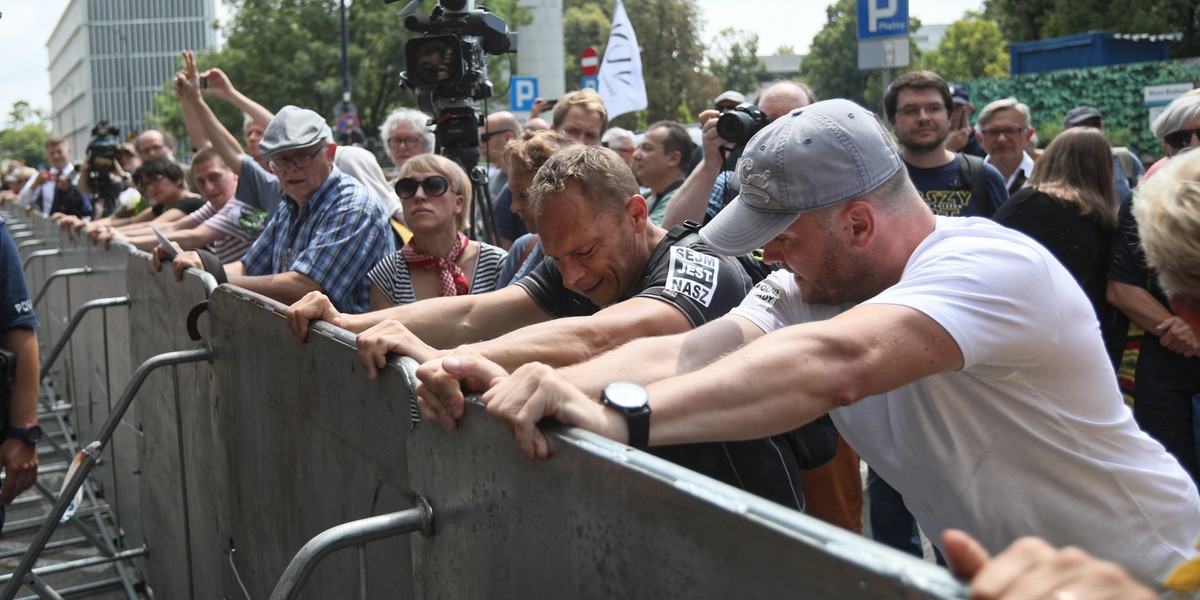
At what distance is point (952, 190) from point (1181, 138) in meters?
0.96

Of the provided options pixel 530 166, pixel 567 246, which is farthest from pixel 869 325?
pixel 530 166

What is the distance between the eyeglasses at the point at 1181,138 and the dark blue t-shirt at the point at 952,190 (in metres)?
0.75

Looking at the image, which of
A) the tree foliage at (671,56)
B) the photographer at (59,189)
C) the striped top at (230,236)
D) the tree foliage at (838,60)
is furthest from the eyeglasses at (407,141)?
the tree foliage at (838,60)

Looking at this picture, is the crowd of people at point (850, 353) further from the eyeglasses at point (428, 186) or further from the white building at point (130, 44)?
the white building at point (130, 44)

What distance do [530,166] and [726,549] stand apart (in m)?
3.11

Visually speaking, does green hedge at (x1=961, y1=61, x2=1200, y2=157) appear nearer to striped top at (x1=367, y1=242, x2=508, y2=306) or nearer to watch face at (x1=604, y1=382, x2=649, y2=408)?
striped top at (x1=367, y1=242, x2=508, y2=306)

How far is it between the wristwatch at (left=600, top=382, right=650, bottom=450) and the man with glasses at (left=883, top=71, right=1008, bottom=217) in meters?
3.61

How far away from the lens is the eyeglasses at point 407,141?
6863 mm

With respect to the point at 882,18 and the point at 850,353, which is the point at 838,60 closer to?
the point at 882,18

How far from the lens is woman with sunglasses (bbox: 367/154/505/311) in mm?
4457

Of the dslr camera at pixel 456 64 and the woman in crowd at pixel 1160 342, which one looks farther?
the dslr camera at pixel 456 64

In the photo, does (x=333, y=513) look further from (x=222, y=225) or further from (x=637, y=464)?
(x=222, y=225)

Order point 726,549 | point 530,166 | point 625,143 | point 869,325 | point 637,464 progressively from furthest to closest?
point 625,143
point 530,166
point 869,325
point 637,464
point 726,549

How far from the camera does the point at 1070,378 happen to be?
1.93 metres
